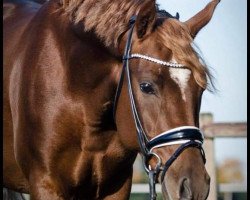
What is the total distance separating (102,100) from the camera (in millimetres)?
3512

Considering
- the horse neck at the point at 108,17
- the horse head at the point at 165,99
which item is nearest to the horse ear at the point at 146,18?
the horse head at the point at 165,99

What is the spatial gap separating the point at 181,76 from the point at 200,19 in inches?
21.1

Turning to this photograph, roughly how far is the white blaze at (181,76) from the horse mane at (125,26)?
0.04 metres

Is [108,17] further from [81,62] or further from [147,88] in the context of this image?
[147,88]

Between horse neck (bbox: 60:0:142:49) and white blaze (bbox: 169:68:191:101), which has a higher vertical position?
horse neck (bbox: 60:0:142:49)

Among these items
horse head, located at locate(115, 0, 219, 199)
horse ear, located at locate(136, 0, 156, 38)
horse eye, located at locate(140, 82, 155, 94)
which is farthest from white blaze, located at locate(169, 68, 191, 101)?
horse ear, located at locate(136, 0, 156, 38)

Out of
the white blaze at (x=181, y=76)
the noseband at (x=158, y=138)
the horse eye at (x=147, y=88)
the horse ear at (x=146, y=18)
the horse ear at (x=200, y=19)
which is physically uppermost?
the horse ear at (x=146, y=18)

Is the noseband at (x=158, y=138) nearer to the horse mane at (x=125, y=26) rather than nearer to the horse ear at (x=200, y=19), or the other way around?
the horse mane at (x=125, y=26)

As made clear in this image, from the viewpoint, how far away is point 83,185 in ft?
12.3

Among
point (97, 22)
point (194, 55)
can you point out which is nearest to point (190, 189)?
point (194, 55)

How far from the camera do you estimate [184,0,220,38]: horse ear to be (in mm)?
3373

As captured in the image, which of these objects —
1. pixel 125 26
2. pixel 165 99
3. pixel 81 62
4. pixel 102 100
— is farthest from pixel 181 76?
pixel 81 62

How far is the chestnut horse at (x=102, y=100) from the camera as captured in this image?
9.86ft

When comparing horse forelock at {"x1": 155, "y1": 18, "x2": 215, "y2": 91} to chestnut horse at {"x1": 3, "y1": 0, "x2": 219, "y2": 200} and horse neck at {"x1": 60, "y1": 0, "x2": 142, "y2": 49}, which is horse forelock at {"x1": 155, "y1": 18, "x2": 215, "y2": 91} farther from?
horse neck at {"x1": 60, "y1": 0, "x2": 142, "y2": 49}
